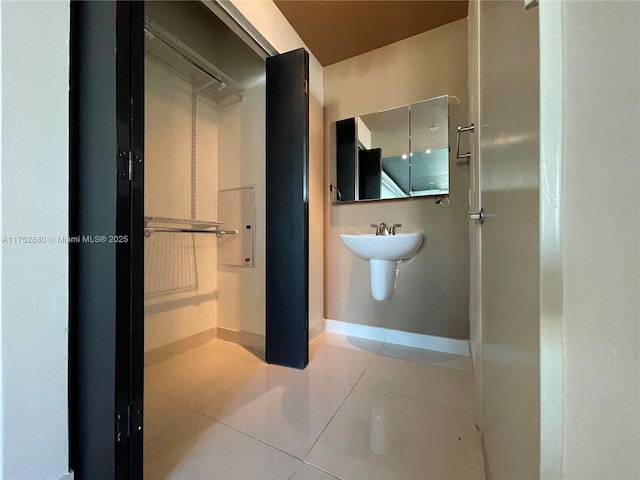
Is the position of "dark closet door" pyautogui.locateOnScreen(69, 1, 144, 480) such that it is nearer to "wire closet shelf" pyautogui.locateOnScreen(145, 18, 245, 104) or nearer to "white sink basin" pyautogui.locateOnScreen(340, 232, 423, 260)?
"wire closet shelf" pyautogui.locateOnScreen(145, 18, 245, 104)

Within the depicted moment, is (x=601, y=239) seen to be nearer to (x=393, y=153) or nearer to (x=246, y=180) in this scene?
(x=393, y=153)

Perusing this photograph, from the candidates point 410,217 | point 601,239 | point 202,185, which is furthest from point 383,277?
point 202,185

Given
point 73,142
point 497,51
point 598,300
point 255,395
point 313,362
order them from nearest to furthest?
point 598,300 < point 497,51 < point 73,142 < point 255,395 < point 313,362

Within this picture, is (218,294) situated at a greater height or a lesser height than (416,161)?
lesser

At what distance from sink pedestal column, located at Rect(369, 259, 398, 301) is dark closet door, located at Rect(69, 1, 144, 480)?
50.1 inches

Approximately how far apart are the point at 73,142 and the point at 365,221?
1.61 m

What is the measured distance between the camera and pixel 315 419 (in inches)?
39.5

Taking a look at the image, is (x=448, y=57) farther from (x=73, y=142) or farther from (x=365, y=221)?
(x=73, y=142)

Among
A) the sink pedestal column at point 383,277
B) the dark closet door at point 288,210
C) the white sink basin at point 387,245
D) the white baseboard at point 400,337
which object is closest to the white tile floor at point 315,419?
the white baseboard at point 400,337

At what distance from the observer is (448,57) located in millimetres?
1602

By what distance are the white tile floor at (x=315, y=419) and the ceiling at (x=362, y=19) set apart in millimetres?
2244

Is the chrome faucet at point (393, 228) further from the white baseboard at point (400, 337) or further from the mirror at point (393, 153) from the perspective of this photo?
the white baseboard at point (400, 337)

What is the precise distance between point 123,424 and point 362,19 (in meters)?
2.33

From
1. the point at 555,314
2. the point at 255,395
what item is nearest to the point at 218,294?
the point at 255,395
